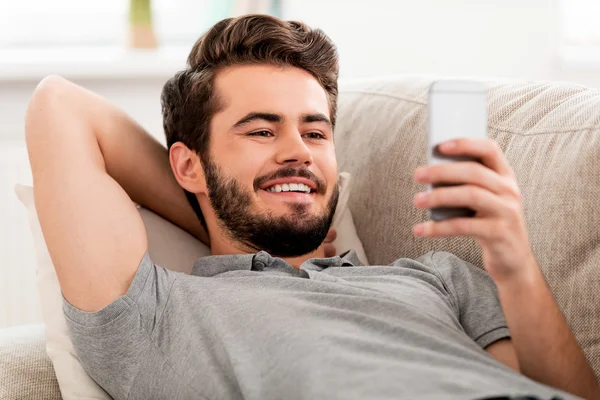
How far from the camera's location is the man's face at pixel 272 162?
144 cm

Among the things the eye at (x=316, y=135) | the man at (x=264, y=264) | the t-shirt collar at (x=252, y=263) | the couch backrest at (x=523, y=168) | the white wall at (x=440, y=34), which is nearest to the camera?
the man at (x=264, y=264)

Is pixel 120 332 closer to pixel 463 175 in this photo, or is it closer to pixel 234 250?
pixel 234 250

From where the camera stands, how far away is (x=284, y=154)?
1.44 m

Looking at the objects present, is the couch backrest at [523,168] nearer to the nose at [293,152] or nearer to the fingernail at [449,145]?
the nose at [293,152]

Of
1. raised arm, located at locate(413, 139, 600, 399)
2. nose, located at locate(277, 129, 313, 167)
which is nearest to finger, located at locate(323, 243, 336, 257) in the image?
nose, located at locate(277, 129, 313, 167)

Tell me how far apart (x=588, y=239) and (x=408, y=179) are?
41 centimetres

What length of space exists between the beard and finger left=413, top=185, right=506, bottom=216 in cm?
50

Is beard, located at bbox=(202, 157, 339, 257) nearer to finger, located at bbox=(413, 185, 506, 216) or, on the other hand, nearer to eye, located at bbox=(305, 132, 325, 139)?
eye, located at bbox=(305, 132, 325, 139)

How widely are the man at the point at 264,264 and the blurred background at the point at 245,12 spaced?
3.04ft

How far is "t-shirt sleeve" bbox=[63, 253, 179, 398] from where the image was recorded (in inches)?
48.5

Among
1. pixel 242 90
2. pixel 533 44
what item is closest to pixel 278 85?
pixel 242 90

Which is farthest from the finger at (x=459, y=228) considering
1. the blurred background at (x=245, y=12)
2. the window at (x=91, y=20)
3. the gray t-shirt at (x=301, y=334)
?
the window at (x=91, y=20)

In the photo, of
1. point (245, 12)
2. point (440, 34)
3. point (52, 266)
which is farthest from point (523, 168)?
point (245, 12)

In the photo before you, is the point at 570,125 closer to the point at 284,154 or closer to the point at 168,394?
the point at 284,154
